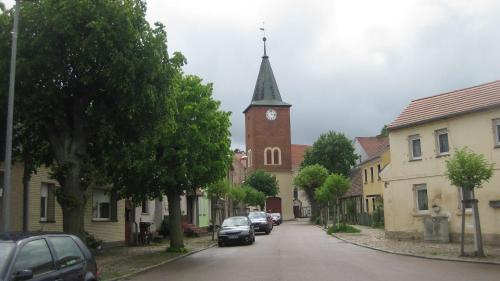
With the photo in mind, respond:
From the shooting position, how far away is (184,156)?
2267 cm

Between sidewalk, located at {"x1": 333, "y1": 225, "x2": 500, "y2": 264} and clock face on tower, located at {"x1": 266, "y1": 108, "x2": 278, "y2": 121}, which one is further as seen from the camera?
clock face on tower, located at {"x1": 266, "y1": 108, "x2": 278, "y2": 121}

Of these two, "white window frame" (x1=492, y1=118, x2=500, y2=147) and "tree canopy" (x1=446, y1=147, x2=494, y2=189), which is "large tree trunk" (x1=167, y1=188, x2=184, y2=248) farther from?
"white window frame" (x1=492, y1=118, x2=500, y2=147)

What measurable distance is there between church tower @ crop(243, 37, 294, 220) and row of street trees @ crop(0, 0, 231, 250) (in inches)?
2937

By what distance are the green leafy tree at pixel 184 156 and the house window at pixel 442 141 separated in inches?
399

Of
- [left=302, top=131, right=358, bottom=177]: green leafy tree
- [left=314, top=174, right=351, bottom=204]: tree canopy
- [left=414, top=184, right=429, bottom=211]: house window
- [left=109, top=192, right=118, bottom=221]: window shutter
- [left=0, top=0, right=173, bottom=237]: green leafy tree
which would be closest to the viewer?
[left=0, top=0, right=173, bottom=237]: green leafy tree

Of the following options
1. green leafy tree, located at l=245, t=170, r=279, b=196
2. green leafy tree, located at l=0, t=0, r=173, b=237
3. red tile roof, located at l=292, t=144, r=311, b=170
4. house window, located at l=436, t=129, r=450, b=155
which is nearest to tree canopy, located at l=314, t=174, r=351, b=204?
house window, located at l=436, t=129, r=450, b=155

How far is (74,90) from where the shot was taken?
15773 millimetres

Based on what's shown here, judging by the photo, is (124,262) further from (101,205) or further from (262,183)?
(262,183)

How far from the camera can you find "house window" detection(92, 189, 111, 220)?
90.9 ft

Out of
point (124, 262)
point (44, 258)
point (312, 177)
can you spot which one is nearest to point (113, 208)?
point (124, 262)

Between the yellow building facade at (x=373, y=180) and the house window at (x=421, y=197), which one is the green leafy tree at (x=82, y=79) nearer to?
the house window at (x=421, y=197)

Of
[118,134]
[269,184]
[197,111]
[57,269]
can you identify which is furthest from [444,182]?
[269,184]

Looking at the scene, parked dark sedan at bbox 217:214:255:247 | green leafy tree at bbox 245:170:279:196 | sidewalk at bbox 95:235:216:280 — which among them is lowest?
sidewalk at bbox 95:235:216:280

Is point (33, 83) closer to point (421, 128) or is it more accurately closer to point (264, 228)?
point (421, 128)
